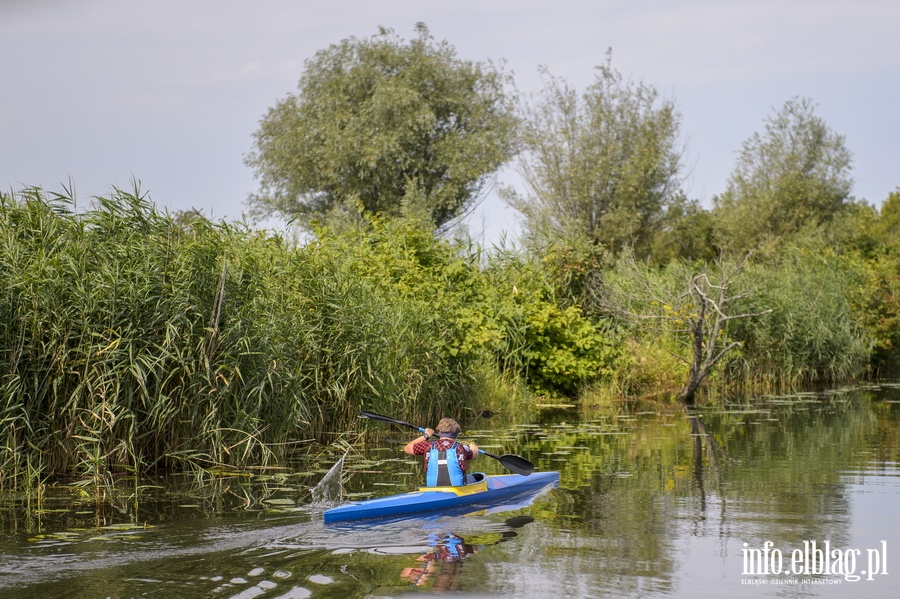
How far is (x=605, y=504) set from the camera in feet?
28.3

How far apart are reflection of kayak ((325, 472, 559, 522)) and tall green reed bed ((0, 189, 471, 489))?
87.7 inches

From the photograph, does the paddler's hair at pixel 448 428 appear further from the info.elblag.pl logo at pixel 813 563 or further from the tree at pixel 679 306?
the tree at pixel 679 306

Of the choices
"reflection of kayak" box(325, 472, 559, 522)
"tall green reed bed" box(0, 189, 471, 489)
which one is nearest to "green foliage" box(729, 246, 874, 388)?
"reflection of kayak" box(325, 472, 559, 522)

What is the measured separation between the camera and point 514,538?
23.8 feet

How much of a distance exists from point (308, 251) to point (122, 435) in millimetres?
4194

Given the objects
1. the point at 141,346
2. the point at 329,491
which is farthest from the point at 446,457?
the point at 141,346

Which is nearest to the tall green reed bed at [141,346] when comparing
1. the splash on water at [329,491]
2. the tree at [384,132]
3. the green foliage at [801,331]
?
the splash on water at [329,491]

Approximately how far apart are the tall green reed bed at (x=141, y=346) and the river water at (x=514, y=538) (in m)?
0.55

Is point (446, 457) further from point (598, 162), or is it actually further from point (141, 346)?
point (598, 162)

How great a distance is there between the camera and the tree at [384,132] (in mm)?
38750

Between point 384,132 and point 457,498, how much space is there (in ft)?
104

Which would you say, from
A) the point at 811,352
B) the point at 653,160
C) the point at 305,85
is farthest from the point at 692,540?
the point at 305,85

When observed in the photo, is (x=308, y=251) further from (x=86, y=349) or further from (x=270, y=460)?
(x=86, y=349)

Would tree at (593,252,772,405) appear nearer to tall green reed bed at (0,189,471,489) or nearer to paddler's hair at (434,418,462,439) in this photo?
tall green reed bed at (0,189,471,489)
